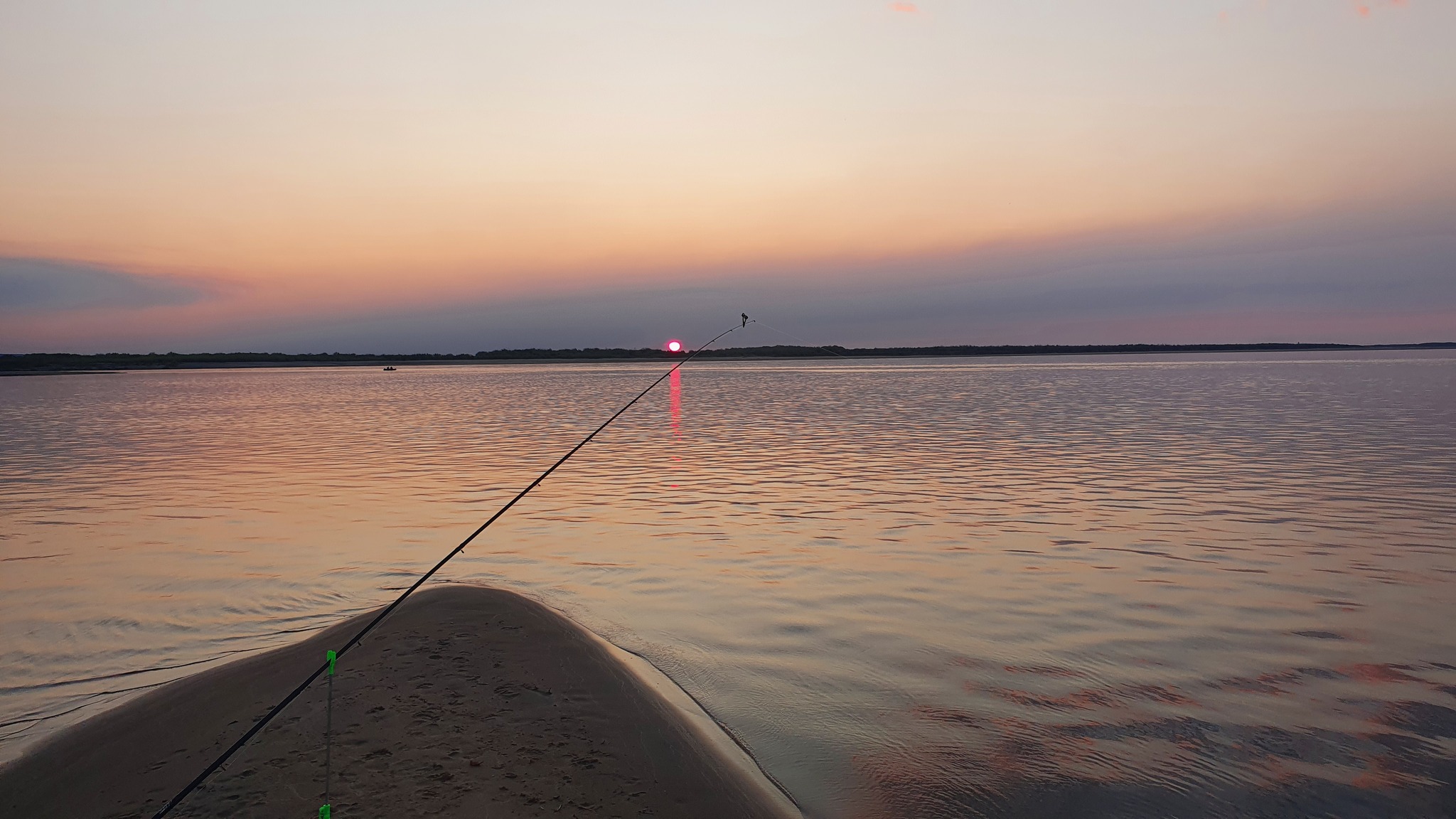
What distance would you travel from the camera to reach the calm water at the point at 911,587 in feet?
16.8

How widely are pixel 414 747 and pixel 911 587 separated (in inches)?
217

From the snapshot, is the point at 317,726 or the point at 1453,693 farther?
the point at 1453,693

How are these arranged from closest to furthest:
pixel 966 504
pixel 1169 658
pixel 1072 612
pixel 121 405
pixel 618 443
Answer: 1. pixel 1169 658
2. pixel 1072 612
3. pixel 966 504
4. pixel 618 443
5. pixel 121 405

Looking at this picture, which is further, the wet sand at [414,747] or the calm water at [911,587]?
the calm water at [911,587]

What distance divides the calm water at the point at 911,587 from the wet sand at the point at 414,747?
537 mm

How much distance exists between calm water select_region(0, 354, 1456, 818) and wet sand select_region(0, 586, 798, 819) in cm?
54

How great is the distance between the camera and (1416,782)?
4.67 m

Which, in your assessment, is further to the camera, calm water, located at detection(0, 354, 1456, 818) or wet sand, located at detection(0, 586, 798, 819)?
calm water, located at detection(0, 354, 1456, 818)

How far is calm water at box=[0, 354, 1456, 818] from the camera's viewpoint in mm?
5121

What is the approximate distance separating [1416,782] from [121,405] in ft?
163

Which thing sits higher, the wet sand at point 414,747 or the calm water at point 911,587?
the wet sand at point 414,747

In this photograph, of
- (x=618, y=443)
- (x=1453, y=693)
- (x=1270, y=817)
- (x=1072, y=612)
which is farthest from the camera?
(x=618, y=443)

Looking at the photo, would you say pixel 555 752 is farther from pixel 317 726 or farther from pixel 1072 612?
pixel 1072 612

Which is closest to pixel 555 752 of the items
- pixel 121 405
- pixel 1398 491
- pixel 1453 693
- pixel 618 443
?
pixel 1453 693
